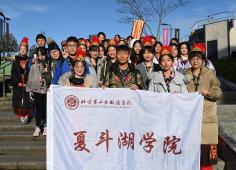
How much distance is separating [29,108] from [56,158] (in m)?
3.97

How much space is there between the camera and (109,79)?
6.30 m

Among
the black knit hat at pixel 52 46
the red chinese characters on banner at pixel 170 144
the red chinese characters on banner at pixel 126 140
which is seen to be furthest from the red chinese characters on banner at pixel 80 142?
the black knit hat at pixel 52 46

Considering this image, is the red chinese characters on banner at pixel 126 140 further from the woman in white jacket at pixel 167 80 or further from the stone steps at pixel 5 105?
the stone steps at pixel 5 105

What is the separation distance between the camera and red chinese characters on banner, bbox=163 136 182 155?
6.12 m

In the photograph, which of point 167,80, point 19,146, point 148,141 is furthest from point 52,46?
point 148,141

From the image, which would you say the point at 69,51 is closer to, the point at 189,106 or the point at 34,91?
the point at 34,91

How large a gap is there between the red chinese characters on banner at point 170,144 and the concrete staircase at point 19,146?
2.39 m

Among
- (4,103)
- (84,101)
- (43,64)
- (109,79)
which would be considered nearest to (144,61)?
(109,79)

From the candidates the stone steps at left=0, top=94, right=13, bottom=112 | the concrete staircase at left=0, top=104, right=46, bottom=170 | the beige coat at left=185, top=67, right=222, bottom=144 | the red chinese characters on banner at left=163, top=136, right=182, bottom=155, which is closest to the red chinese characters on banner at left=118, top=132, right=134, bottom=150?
the red chinese characters on banner at left=163, top=136, right=182, bottom=155

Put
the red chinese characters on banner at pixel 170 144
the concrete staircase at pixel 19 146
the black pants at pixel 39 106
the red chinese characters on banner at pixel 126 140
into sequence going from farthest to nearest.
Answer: the black pants at pixel 39 106 < the concrete staircase at pixel 19 146 < the red chinese characters on banner at pixel 170 144 < the red chinese characters on banner at pixel 126 140

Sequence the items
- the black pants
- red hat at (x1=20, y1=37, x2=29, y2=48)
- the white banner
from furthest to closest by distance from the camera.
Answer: red hat at (x1=20, y1=37, x2=29, y2=48) → the black pants → the white banner

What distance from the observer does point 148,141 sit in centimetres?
607

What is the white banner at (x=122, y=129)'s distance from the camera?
19.2 ft

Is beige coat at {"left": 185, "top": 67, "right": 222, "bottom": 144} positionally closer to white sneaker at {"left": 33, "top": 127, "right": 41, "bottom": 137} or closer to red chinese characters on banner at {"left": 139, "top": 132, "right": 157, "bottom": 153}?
red chinese characters on banner at {"left": 139, "top": 132, "right": 157, "bottom": 153}
